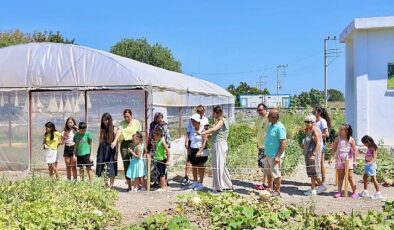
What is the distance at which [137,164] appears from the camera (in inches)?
381

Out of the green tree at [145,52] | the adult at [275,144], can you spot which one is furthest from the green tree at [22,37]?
the adult at [275,144]

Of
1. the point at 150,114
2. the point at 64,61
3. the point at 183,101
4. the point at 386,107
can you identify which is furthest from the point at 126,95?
the point at 386,107

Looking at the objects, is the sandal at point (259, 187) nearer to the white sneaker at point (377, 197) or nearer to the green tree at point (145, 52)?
the white sneaker at point (377, 197)

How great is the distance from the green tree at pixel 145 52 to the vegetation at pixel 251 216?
47178 millimetres

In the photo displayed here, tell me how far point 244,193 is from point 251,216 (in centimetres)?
284

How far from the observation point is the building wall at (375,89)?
584 inches

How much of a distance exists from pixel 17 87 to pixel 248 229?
7917 mm

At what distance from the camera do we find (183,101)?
16.6m

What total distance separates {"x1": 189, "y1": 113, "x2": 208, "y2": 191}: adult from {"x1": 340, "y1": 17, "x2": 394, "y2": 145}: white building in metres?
6.67

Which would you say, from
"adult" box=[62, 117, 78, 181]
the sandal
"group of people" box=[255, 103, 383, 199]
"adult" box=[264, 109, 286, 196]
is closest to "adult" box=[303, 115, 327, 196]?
"group of people" box=[255, 103, 383, 199]

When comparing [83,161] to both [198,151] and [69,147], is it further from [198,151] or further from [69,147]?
[198,151]

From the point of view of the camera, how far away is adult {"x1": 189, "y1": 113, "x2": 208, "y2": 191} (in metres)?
9.74

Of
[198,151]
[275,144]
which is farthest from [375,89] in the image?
[198,151]

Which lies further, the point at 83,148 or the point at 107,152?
the point at 83,148
